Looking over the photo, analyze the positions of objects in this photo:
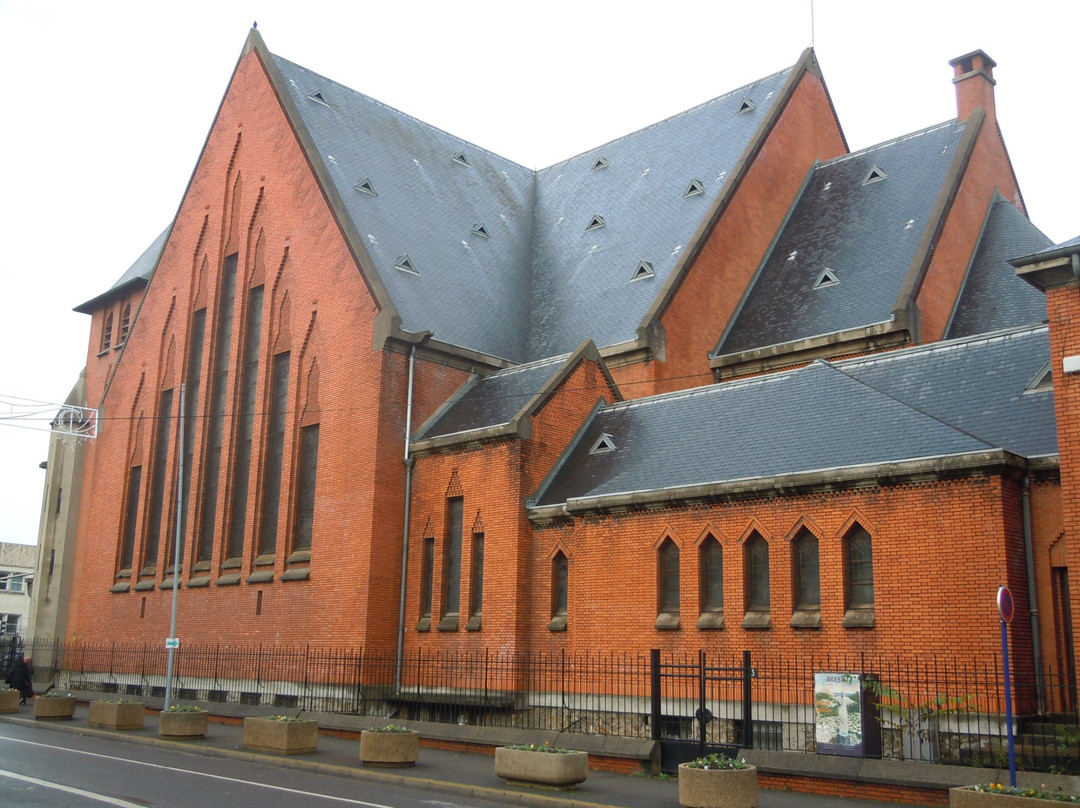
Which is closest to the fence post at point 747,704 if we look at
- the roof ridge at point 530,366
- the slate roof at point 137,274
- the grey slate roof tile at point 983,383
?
the grey slate roof tile at point 983,383

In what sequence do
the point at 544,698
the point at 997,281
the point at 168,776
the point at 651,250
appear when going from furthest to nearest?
the point at 651,250, the point at 997,281, the point at 544,698, the point at 168,776

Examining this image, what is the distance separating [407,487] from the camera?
27172 mm

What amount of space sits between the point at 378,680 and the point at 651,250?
14.2 meters

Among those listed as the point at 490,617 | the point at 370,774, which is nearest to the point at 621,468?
the point at 490,617

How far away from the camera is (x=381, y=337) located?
89.9ft

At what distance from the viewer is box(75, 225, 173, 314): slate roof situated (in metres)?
43.4

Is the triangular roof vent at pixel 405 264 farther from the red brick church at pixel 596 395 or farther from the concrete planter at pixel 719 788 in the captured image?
the concrete planter at pixel 719 788

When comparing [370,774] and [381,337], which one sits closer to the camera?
[370,774]

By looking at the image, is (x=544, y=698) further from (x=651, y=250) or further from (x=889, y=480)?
(x=651, y=250)

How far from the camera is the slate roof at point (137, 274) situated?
43438 millimetres

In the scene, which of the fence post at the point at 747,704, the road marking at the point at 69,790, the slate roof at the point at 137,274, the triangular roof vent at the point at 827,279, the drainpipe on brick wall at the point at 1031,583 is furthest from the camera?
the slate roof at the point at 137,274

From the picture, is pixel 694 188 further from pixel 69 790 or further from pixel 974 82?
pixel 69 790

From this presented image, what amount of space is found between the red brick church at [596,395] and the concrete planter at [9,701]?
4.37 meters

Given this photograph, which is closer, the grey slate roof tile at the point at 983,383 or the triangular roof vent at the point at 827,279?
the grey slate roof tile at the point at 983,383
